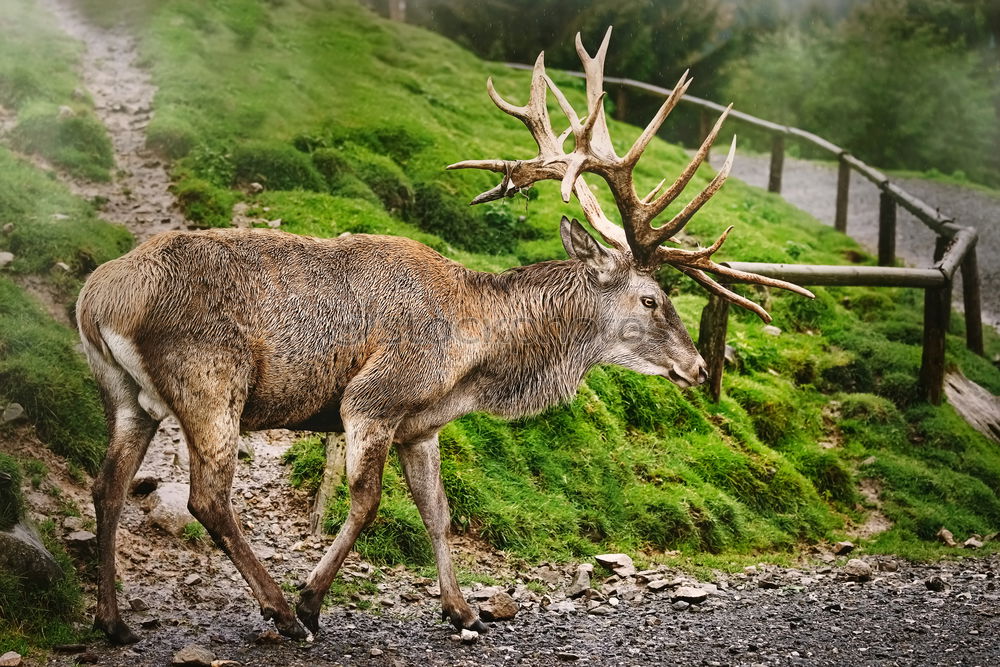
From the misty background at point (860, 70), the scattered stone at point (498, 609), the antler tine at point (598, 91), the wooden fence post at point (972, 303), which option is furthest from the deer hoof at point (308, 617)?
the misty background at point (860, 70)

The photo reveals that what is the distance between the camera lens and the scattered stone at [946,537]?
32.6 ft

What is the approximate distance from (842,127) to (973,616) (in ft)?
86.4

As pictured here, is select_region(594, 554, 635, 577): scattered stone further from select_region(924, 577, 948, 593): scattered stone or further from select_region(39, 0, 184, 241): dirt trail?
select_region(39, 0, 184, 241): dirt trail

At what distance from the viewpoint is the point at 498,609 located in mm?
7301

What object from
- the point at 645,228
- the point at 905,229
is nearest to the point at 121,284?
the point at 645,228

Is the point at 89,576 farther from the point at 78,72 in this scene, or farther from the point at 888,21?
the point at 888,21

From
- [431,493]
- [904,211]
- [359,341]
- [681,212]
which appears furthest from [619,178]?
[904,211]

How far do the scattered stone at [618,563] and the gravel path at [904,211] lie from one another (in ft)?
Answer: 34.7

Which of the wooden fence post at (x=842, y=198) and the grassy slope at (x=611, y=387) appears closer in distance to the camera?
the grassy slope at (x=611, y=387)

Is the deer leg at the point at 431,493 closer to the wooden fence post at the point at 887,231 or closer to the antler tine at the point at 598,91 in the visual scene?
→ the antler tine at the point at 598,91

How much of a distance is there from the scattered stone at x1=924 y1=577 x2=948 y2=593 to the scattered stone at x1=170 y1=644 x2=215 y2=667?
5.19 metres

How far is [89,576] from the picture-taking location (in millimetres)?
7000

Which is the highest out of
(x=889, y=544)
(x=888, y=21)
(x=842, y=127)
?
(x=888, y=21)

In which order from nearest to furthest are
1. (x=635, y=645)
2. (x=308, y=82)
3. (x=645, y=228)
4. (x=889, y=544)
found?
1. (x=635, y=645)
2. (x=645, y=228)
3. (x=889, y=544)
4. (x=308, y=82)
